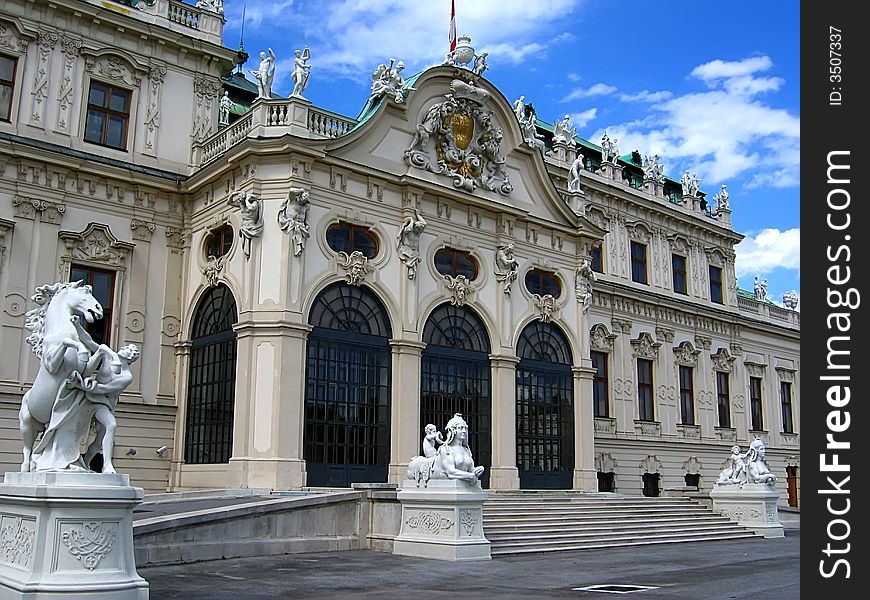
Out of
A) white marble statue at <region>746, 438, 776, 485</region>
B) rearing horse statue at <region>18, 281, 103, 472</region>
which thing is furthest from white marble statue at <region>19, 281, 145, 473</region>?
white marble statue at <region>746, 438, 776, 485</region>

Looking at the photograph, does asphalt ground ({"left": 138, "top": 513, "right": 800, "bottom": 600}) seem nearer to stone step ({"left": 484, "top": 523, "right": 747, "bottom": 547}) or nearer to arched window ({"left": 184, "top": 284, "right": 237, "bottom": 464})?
stone step ({"left": 484, "top": 523, "right": 747, "bottom": 547})

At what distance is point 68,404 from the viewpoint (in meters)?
10.9

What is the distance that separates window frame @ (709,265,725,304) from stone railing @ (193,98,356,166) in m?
21.2

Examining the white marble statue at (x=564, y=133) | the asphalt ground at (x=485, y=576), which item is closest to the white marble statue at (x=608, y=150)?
the white marble statue at (x=564, y=133)

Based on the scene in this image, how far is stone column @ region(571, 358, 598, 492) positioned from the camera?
28.2 m

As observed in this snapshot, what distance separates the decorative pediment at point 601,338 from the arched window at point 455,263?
8.76m

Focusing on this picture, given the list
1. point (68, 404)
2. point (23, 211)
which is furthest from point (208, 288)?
point (68, 404)

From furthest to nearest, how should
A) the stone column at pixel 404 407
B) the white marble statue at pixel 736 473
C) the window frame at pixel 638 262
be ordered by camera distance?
1. the window frame at pixel 638 262
2. the white marble statue at pixel 736 473
3. the stone column at pixel 404 407

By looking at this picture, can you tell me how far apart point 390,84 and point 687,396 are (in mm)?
19282

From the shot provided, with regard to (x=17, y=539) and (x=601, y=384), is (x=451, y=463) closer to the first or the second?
(x=17, y=539)

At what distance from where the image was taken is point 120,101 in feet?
82.7

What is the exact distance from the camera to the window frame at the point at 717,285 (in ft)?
132

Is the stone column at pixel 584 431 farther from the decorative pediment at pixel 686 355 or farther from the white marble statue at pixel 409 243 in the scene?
the decorative pediment at pixel 686 355
